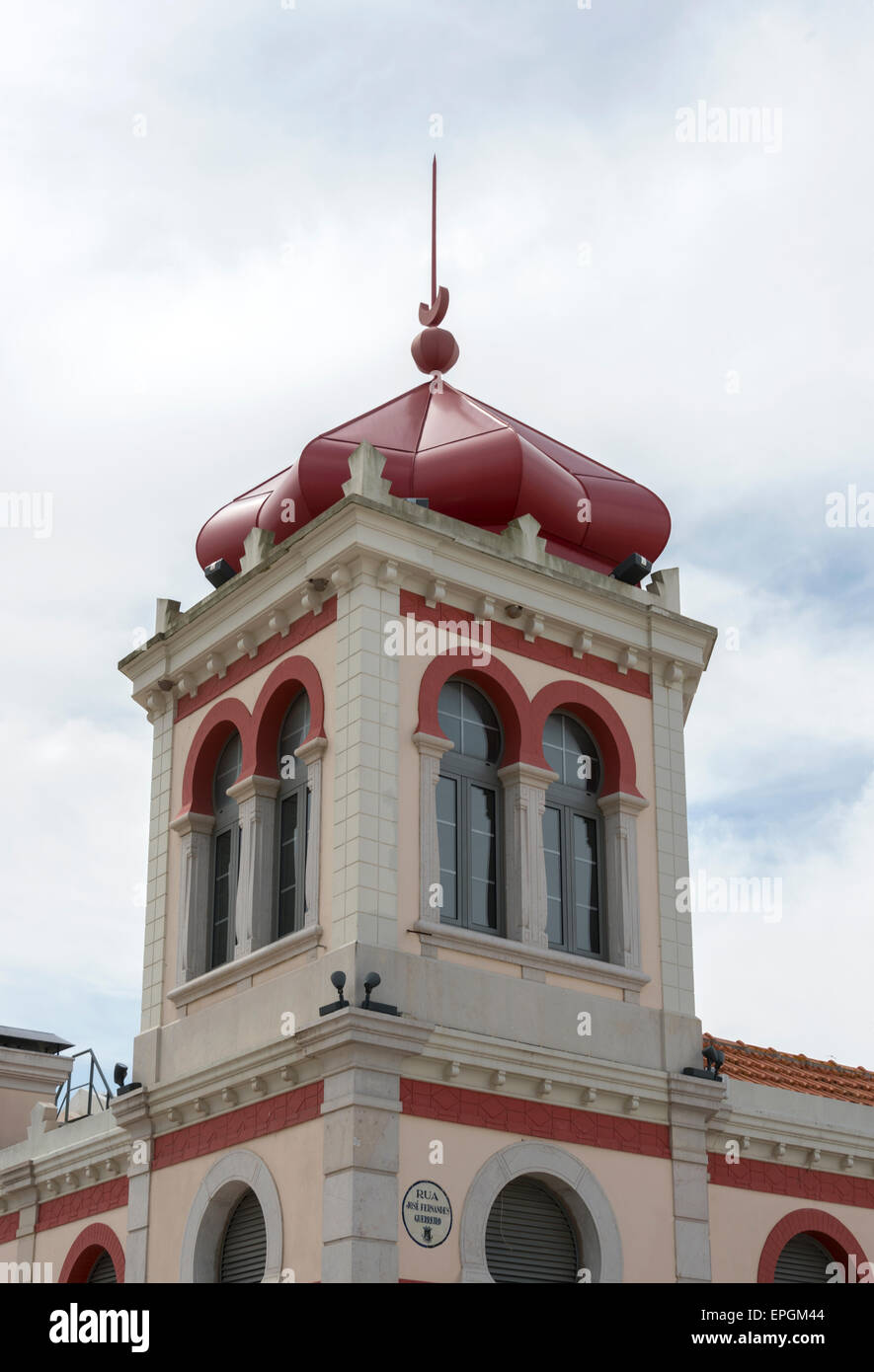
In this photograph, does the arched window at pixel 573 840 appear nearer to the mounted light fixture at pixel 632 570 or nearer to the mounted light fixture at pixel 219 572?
the mounted light fixture at pixel 632 570

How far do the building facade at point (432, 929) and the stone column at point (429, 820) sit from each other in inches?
1.1

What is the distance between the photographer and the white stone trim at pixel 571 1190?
15.8m

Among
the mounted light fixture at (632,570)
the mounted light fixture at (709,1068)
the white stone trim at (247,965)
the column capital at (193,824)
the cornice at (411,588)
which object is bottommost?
the mounted light fixture at (709,1068)

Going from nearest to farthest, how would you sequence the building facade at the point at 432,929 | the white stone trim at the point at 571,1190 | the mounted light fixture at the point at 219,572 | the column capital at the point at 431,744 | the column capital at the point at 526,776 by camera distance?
the building facade at the point at 432,929, the white stone trim at the point at 571,1190, the column capital at the point at 431,744, the column capital at the point at 526,776, the mounted light fixture at the point at 219,572

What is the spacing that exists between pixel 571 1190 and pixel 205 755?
247 inches

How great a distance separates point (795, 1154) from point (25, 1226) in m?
9.32

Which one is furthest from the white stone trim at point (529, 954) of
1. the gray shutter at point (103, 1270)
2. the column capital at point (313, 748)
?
the gray shutter at point (103, 1270)

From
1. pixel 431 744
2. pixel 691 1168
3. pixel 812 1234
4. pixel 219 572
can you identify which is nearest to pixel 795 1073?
pixel 812 1234

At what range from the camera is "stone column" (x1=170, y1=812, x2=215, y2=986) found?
18.3m

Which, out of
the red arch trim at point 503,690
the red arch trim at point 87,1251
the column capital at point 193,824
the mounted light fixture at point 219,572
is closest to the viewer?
the red arch trim at point 503,690

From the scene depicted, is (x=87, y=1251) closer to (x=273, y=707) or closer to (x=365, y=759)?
(x=273, y=707)

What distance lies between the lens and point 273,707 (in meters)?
18.0

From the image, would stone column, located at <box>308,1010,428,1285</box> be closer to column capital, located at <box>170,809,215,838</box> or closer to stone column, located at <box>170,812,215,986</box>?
stone column, located at <box>170,812,215,986</box>
